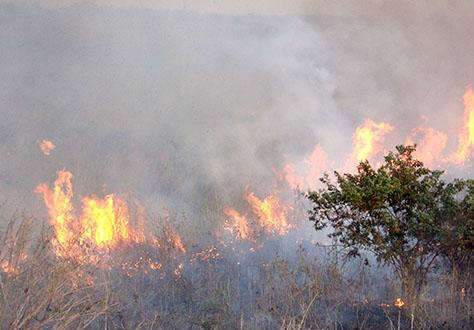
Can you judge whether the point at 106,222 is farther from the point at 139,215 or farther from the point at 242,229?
the point at 242,229

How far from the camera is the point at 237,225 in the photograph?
2902 centimetres

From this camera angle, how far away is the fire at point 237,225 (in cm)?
2673


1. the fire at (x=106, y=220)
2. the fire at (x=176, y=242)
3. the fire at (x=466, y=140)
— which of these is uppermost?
the fire at (x=466, y=140)

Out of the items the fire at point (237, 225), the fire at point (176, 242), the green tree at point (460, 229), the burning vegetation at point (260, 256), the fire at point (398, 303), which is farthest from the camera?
the fire at point (237, 225)

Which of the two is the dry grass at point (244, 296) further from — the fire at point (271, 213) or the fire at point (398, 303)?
the fire at point (271, 213)

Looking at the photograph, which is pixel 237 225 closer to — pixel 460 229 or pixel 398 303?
pixel 398 303

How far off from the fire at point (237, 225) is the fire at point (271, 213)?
3.77 ft

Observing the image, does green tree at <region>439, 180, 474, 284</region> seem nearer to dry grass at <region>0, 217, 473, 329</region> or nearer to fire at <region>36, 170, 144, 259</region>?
dry grass at <region>0, 217, 473, 329</region>

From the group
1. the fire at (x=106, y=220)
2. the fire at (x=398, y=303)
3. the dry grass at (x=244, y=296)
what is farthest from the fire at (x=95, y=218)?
the fire at (x=398, y=303)

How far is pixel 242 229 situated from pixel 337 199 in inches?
717

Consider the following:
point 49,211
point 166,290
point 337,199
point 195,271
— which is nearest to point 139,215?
point 49,211

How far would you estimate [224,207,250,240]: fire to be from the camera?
26734 millimetres

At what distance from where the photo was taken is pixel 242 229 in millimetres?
28328

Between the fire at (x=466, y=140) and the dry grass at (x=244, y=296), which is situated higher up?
the fire at (x=466, y=140)
